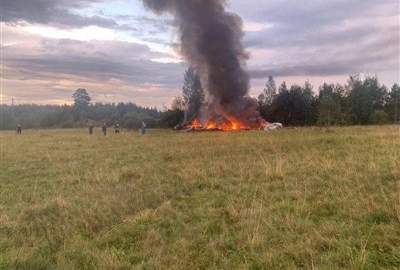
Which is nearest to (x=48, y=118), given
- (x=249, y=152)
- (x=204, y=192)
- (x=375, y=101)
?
(x=375, y=101)

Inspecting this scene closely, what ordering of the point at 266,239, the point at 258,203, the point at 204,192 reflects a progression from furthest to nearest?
the point at 204,192 < the point at 258,203 < the point at 266,239

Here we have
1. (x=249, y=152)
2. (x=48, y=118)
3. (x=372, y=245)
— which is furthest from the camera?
(x=48, y=118)

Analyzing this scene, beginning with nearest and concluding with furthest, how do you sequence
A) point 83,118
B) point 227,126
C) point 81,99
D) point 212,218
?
point 212,218
point 227,126
point 83,118
point 81,99

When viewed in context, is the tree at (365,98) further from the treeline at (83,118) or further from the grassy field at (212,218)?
the grassy field at (212,218)

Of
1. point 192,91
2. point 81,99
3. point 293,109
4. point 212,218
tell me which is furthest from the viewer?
point 81,99

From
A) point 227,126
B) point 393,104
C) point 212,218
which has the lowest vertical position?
point 212,218

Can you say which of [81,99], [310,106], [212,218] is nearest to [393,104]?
[310,106]

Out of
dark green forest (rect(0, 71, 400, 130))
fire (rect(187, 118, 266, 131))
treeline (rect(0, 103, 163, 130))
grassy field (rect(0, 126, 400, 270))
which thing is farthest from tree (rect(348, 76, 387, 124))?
grassy field (rect(0, 126, 400, 270))

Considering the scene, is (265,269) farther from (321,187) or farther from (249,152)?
(249,152)

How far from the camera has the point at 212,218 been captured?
9.40 meters

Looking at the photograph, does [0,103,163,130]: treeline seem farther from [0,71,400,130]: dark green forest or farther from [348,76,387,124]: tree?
[348,76,387,124]: tree

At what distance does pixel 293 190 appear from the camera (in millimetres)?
11477

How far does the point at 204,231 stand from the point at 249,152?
46.5 feet

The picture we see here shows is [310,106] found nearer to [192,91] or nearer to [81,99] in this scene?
[192,91]
